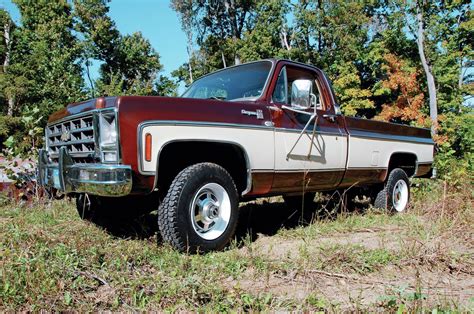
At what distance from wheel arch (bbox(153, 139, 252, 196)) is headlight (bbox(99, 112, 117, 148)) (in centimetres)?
43

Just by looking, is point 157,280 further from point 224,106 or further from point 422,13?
point 422,13

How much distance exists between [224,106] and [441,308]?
2.56 metres

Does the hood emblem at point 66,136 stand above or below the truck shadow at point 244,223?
above

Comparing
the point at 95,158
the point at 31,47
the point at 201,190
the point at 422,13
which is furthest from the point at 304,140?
the point at 31,47

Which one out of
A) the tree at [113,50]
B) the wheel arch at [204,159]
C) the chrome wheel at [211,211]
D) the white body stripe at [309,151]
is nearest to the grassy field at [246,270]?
the chrome wheel at [211,211]

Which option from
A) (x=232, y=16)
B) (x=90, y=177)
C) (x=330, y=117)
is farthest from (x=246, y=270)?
(x=232, y=16)

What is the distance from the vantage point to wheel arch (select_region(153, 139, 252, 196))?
3788mm

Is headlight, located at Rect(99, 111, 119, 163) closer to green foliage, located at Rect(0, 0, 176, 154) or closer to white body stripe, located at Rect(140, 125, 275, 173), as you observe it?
white body stripe, located at Rect(140, 125, 275, 173)

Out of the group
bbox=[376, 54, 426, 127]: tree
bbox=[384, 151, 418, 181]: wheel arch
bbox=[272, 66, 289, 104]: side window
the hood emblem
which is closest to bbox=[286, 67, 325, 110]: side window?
bbox=[272, 66, 289, 104]: side window

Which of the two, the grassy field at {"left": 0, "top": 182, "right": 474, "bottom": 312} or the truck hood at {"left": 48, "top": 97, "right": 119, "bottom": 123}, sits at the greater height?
the truck hood at {"left": 48, "top": 97, "right": 119, "bottom": 123}

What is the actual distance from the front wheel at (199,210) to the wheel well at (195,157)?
0.76 ft

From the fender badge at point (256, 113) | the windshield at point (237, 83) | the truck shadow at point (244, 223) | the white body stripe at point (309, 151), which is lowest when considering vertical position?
the truck shadow at point (244, 223)

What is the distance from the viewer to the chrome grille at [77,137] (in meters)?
3.77

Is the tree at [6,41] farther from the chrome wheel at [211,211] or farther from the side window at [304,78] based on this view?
the chrome wheel at [211,211]
